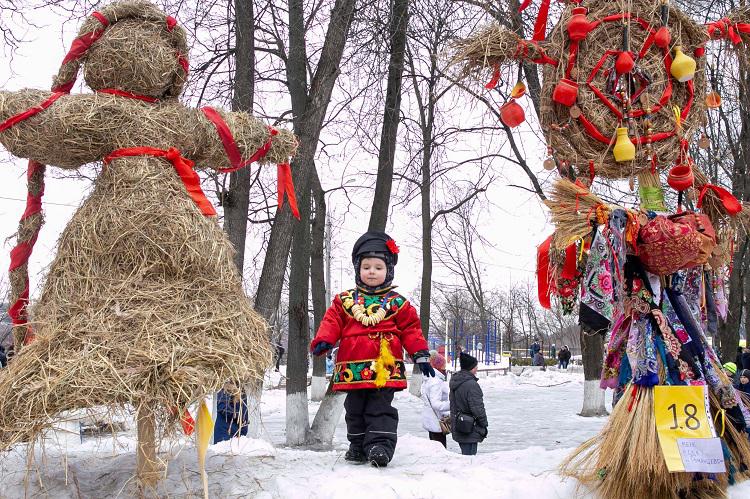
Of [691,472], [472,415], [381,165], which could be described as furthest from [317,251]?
[691,472]

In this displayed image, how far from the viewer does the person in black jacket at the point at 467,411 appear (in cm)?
654

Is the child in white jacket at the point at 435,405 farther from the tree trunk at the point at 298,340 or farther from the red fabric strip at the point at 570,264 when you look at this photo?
the red fabric strip at the point at 570,264

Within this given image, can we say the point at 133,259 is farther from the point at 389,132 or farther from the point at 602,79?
the point at 389,132

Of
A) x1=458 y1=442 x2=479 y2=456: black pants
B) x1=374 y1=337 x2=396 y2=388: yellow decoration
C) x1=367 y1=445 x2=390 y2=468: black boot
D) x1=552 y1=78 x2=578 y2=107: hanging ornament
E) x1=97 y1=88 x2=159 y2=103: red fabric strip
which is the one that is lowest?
x1=458 y1=442 x2=479 y2=456: black pants

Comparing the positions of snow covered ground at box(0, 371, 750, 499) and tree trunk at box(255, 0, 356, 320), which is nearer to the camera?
snow covered ground at box(0, 371, 750, 499)

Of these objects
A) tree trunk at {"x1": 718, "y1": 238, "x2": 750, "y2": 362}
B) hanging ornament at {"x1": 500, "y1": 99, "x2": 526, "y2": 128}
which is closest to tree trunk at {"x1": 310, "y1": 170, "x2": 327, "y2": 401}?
tree trunk at {"x1": 718, "y1": 238, "x2": 750, "y2": 362}

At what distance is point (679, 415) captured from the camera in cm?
360

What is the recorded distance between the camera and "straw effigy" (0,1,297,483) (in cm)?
293

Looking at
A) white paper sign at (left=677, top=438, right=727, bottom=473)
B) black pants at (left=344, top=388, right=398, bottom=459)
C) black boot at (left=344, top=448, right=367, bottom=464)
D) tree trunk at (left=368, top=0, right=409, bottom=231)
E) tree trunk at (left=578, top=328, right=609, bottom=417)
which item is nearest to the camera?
white paper sign at (left=677, top=438, right=727, bottom=473)

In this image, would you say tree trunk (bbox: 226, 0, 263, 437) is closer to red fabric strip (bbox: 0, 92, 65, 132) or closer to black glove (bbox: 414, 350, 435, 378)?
black glove (bbox: 414, 350, 435, 378)

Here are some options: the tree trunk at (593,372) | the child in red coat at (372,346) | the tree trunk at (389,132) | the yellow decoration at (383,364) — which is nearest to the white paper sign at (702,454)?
the child in red coat at (372,346)

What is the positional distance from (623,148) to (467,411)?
3.40m

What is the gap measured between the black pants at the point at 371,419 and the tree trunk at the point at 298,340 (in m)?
2.72

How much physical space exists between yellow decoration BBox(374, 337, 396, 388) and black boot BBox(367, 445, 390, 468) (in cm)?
39
